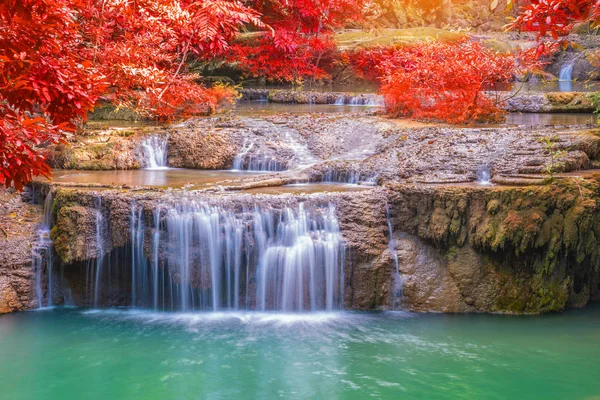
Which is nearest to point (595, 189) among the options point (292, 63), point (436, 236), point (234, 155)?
point (436, 236)

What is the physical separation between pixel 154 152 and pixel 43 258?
9.65 feet

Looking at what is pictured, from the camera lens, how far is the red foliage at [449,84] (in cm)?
1132

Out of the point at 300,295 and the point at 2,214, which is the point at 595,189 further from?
the point at 2,214

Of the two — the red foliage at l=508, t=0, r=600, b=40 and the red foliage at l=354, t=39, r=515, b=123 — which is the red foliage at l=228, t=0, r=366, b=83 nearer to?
the red foliage at l=354, t=39, r=515, b=123

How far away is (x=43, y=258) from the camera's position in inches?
343

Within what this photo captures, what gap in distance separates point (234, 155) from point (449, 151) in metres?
3.31

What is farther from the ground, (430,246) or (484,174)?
(484,174)

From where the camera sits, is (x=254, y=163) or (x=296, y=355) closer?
(x=296, y=355)

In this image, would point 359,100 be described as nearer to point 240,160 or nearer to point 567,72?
point 240,160

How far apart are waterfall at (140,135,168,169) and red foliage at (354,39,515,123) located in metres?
3.95

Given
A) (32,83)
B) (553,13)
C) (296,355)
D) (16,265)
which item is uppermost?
(553,13)

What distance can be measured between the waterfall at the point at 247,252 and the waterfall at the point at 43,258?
1.13 meters

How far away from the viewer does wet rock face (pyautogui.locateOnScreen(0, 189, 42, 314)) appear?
27.9 ft

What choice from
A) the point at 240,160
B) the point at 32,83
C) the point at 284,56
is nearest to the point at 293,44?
the point at 284,56
